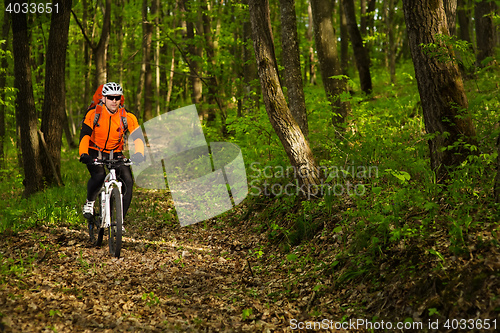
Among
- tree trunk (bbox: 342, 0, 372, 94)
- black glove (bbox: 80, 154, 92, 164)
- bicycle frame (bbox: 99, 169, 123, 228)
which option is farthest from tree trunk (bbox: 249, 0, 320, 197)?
tree trunk (bbox: 342, 0, 372, 94)

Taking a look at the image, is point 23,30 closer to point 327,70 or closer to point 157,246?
point 157,246

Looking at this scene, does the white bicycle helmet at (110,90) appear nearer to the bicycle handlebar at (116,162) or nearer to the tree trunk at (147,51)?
the bicycle handlebar at (116,162)

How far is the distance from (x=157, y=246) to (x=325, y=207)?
122 inches

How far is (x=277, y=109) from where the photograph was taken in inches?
282

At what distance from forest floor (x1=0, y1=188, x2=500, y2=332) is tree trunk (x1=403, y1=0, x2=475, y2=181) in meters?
1.64

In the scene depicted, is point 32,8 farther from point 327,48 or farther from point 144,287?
point 144,287

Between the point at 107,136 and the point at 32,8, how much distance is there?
6506 millimetres

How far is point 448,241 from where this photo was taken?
418 cm

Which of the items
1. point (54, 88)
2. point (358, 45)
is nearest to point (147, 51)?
point (54, 88)

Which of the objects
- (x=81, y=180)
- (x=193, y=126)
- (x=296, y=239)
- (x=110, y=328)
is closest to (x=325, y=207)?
(x=296, y=239)

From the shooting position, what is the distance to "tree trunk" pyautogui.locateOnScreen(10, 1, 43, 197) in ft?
32.1

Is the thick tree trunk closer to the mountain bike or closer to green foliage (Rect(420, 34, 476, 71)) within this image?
the mountain bike

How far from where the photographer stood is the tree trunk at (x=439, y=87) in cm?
528

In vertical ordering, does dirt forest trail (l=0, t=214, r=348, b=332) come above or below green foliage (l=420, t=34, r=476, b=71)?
below
